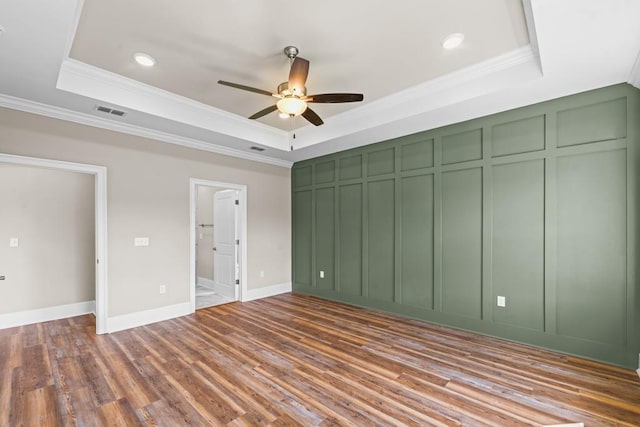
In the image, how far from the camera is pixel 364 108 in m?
4.12

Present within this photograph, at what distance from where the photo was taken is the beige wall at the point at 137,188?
3.46 m

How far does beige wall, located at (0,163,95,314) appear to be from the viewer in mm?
4074

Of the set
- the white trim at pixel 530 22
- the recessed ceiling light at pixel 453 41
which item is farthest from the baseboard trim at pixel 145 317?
the white trim at pixel 530 22

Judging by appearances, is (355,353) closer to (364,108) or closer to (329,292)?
(329,292)

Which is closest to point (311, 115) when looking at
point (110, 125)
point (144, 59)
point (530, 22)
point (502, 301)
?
point (144, 59)

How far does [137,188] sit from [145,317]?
5.85 feet

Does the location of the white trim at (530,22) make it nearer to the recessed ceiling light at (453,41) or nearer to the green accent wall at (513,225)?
the recessed ceiling light at (453,41)

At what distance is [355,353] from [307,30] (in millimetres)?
3118

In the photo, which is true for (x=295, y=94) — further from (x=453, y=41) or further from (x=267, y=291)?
(x=267, y=291)

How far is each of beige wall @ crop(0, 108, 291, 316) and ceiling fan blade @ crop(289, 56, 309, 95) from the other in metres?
2.74

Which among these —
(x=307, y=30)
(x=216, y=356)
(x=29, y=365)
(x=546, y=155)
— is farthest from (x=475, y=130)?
(x=29, y=365)

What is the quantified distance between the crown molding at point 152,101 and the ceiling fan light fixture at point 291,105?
1.80 m

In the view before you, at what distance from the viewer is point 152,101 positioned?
142 inches

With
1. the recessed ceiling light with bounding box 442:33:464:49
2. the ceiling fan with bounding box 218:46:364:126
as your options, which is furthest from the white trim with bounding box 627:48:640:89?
the ceiling fan with bounding box 218:46:364:126
